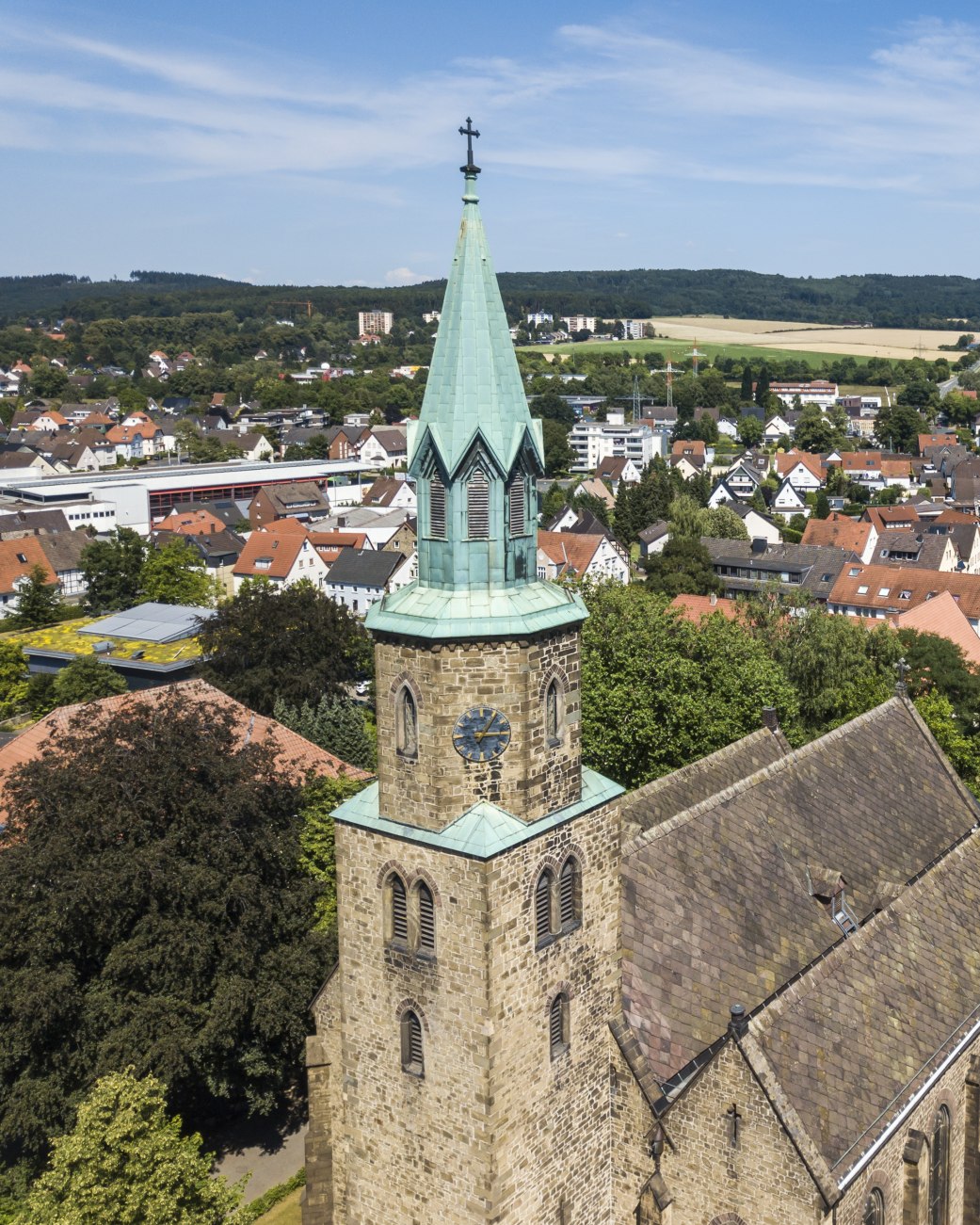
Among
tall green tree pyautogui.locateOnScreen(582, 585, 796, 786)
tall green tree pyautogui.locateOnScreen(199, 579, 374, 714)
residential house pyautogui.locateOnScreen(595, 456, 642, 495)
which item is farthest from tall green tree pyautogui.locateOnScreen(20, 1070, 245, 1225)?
residential house pyautogui.locateOnScreen(595, 456, 642, 495)

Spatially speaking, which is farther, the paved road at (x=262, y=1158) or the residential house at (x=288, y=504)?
the residential house at (x=288, y=504)

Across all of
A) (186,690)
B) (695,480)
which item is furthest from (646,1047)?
(695,480)

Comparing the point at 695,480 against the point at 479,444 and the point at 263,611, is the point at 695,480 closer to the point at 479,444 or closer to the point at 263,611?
the point at 263,611

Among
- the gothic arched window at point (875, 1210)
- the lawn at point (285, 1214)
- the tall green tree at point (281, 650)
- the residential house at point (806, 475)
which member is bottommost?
the residential house at point (806, 475)

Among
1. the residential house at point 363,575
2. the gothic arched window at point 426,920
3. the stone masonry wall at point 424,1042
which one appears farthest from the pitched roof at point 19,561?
the gothic arched window at point 426,920

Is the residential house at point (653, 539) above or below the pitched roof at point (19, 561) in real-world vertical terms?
below

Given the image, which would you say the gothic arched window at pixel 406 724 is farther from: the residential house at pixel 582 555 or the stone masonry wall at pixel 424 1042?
the residential house at pixel 582 555

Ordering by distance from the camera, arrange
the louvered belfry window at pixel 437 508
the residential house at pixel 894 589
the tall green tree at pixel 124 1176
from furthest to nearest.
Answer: the residential house at pixel 894 589 → the tall green tree at pixel 124 1176 → the louvered belfry window at pixel 437 508
